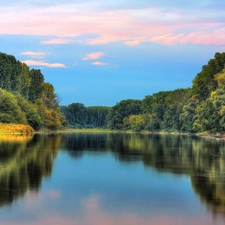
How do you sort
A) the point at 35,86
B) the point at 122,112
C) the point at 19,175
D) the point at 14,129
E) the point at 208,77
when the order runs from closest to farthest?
the point at 19,175
the point at 14,129
the point at 208,77
the point at 35,86
the point at 122,112

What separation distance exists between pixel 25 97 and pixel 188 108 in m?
43.8

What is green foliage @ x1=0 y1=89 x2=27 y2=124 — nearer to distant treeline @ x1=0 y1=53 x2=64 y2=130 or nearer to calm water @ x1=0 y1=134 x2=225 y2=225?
distant treeline @ x1=0 y1=53 x2=64 y2=130

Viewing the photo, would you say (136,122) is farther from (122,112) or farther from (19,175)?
(19,175)

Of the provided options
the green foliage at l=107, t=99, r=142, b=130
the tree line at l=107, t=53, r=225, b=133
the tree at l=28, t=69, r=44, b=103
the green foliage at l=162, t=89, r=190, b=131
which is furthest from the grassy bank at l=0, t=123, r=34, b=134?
the green foliage at l=107, t=99, r=142, b=130

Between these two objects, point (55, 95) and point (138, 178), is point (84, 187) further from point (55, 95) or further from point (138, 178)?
point (55, 95)

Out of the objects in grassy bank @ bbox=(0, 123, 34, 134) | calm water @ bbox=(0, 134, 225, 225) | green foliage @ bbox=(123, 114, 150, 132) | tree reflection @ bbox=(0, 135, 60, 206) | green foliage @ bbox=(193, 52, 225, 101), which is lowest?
calm water @ bbox=(0, 134, 225, 225)

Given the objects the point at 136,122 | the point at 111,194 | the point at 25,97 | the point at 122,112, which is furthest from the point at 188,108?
the point at 122,112

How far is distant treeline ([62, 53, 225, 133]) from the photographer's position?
77938mm

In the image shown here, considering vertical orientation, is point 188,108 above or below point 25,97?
below

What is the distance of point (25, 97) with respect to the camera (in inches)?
4835

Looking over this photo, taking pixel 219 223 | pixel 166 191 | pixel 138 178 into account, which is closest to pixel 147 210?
pixel 219 223

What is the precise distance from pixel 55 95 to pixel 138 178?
Answer: 12252 centimetres

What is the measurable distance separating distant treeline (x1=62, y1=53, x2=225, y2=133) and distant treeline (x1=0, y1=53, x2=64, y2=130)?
3383 centimetres

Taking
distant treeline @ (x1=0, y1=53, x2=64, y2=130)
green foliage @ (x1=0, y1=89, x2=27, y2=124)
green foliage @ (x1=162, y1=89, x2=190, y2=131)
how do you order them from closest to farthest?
green foliage @ (x1=0, y1=89, x2=27, y2=124)
distant treeline @ (x1=0, y1=53, x2=64, y2=130)
green foliage @ (x1=162, y1=89, x2=190, y2=131)
